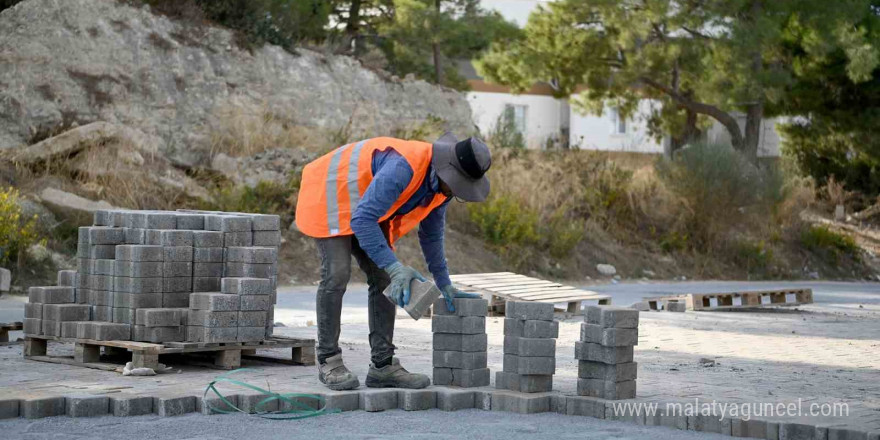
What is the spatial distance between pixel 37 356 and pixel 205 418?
2604 mm

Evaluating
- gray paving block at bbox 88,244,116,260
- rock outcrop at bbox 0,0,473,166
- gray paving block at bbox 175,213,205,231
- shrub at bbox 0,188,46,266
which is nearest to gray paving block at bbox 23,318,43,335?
gray paving block at bbox 88,244,116,260

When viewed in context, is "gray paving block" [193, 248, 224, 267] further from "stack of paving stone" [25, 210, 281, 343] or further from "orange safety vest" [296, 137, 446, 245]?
"orange safety vest" [296, 137, 446, 245]

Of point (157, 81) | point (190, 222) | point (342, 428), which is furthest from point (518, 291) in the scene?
point (157, 81)

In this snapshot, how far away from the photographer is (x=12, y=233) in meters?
14.8

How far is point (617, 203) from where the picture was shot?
76.6 feet

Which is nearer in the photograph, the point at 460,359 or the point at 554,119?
the point at 460,359

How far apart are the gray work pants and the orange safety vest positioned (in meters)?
0.14

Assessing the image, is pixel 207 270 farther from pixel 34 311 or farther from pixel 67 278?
pixel 34 311

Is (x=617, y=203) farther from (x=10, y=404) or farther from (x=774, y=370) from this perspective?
(x=10, y=404)

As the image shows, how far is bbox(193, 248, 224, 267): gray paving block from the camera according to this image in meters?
7.83

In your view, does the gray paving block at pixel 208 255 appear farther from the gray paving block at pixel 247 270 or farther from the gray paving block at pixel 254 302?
the gray paving block at pixel 254 302

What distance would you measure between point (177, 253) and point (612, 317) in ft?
10.6

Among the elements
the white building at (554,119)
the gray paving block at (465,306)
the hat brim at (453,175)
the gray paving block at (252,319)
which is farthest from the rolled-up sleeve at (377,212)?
the white building at (554,119)

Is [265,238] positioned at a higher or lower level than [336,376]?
higher
